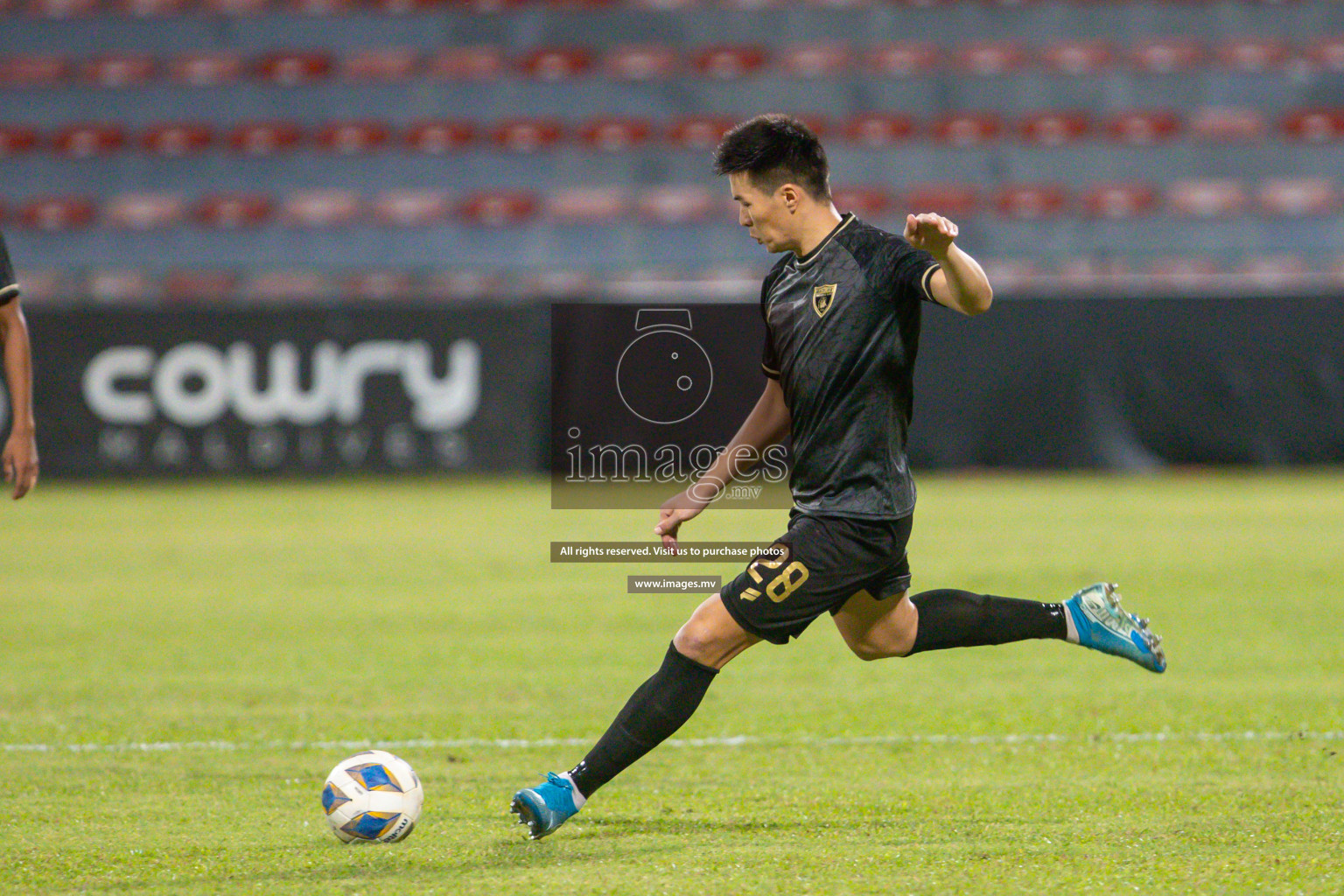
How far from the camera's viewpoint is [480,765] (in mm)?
5359

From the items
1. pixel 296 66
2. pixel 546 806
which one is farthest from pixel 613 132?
pixel 546 806

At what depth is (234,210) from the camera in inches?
765

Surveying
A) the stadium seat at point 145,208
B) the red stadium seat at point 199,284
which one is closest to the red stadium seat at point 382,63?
the stadium seat at point 145,208

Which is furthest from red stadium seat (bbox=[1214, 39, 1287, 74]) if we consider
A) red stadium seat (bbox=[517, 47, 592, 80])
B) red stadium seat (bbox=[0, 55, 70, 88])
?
red stadium seat (bbox=[0, 55, 70, 88])

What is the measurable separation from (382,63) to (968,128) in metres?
7.12

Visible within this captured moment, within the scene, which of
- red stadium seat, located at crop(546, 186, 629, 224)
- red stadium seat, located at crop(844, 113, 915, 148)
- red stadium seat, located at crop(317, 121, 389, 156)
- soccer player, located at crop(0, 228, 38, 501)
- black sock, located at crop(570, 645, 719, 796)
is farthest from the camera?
red stadium seat, located at crop(317, 121, 389, 156)

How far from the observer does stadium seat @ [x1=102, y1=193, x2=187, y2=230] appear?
19.5m

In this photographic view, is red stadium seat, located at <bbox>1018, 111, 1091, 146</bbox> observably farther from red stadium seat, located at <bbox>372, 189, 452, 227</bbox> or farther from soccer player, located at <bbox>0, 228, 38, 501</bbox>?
soccer player, located at <bbox>0, 228, 38, 501</bbox>

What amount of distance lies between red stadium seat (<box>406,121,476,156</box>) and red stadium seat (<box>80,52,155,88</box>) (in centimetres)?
333

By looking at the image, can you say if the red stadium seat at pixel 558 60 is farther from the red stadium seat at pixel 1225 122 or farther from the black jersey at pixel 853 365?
the black jersey at pixel 853 365

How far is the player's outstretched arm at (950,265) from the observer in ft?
12.7

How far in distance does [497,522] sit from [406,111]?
8.13 m

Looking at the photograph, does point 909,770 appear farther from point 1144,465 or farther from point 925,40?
point 925,40

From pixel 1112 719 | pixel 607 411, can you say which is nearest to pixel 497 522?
pixel 607 411
